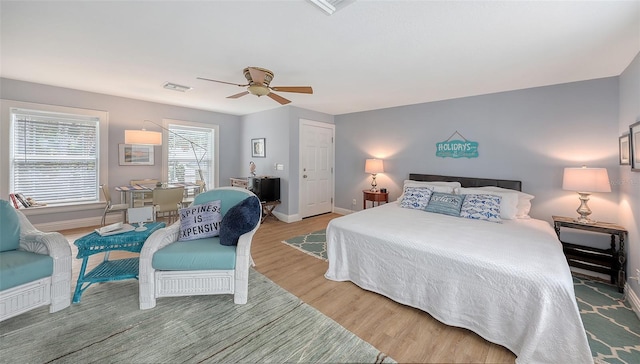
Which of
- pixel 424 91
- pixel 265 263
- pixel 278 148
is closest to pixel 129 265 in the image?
pixel 265 263

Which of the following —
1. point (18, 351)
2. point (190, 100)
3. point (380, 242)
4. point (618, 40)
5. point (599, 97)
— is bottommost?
point (18, 351)

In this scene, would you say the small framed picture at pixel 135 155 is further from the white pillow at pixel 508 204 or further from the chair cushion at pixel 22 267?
the white pillow at pixel 508 204

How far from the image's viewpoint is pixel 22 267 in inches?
73.3

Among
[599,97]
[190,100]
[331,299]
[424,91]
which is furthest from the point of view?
[190,100]

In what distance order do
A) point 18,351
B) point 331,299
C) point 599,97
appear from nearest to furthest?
1. point 18,351
2. point 331,299
3. point 599,97

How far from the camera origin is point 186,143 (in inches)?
219

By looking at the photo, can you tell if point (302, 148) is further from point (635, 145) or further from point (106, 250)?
point (635, 145)

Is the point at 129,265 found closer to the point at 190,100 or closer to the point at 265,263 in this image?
the point at 265,263

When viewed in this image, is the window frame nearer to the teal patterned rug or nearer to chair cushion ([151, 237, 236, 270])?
chair cushion ([151, 237, 236, 270])

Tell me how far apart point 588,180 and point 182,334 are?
14.1ft

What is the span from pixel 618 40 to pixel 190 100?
573 cm

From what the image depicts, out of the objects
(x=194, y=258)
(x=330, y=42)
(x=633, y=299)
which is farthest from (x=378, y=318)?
(x=330, y=42)

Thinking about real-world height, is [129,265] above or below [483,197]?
below

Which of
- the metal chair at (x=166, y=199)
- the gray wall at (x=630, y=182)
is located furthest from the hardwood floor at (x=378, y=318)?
the gray wall at (x=630, y=182)
